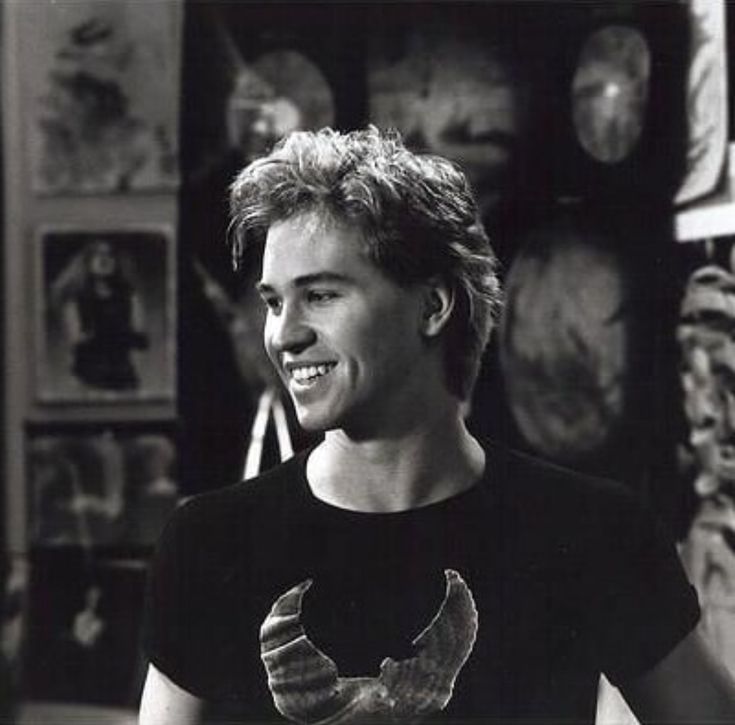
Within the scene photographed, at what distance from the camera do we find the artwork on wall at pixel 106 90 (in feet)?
5.31

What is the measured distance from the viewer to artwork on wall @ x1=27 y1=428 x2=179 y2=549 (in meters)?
1.62

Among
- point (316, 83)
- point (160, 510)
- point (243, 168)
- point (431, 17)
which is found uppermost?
point (431, 17)

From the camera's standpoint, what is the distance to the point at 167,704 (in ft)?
5.19

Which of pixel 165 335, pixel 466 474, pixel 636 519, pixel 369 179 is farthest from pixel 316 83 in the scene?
pixel 636 519

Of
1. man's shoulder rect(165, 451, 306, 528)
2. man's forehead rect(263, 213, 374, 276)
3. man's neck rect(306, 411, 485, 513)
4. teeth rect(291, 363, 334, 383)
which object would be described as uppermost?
man's forehead rect(263, 213, 374, 276)

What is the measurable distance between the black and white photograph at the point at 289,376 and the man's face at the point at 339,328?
41 millimetres

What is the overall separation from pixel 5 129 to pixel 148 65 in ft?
0.73

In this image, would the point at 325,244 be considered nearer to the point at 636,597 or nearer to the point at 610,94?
the point at 610,94

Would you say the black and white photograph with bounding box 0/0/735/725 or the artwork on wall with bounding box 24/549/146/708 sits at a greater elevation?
the black and white photograph with bounding box 0/0/735/725

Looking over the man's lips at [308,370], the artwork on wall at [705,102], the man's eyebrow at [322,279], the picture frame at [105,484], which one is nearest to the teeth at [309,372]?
the man's lips at [308,370]

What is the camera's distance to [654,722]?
1.54 m

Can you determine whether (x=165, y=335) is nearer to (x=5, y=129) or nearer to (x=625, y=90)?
(x=5, y=129)

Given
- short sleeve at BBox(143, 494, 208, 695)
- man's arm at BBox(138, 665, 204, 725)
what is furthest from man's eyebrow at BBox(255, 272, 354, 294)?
man's arm at BBox(138, 665, 204, 725)

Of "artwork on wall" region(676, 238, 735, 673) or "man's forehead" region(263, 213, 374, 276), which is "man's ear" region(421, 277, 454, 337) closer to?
"man's forehead" region(263, 213, 374, 276)
